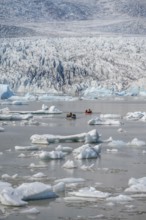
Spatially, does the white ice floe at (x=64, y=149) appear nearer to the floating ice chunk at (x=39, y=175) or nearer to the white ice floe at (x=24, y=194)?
the floating ice chunk at (x=39, y=175)

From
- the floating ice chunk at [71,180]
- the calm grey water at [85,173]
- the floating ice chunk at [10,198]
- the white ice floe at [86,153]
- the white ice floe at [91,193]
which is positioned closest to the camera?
the calm grey water at [85,173]

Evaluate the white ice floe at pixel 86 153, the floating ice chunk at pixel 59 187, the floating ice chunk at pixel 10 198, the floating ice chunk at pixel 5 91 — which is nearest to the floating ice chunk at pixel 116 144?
the white ice floe at pixel 86 153

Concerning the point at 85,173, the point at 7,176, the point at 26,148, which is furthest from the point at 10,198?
the point at 26,148

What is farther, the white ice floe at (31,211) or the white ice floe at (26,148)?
the white ice floe at (26,148)

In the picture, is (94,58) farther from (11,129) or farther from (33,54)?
(11,129)

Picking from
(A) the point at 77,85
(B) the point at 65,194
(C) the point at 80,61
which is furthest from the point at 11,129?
(C) the point at 80,61
